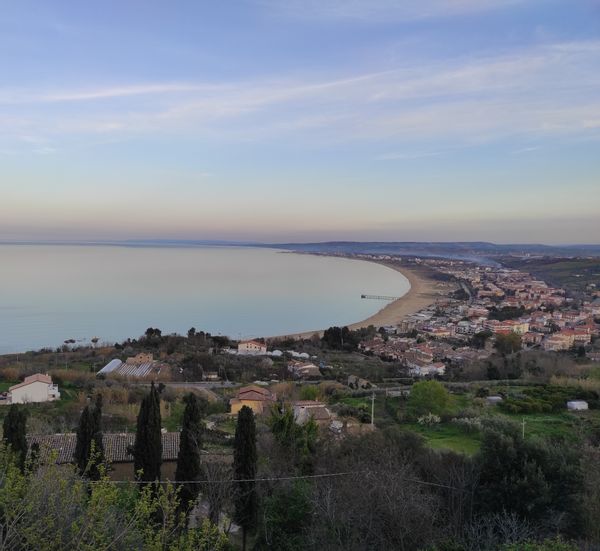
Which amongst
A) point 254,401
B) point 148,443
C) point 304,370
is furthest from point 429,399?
point 304,370

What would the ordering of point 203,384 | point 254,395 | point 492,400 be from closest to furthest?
point 492,400 → point 254,395 → point 203,384

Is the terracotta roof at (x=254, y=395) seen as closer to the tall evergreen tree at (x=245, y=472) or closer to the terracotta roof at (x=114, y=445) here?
the terracotta roof at (x=114, y=445)

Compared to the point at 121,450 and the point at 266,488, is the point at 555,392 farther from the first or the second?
the point at 121,450

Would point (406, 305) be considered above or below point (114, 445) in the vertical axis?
below

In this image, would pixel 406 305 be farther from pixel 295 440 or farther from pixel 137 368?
pixel 295 440

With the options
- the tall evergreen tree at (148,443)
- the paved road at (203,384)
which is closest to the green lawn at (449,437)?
the tall evergreen tree at (148,443)
